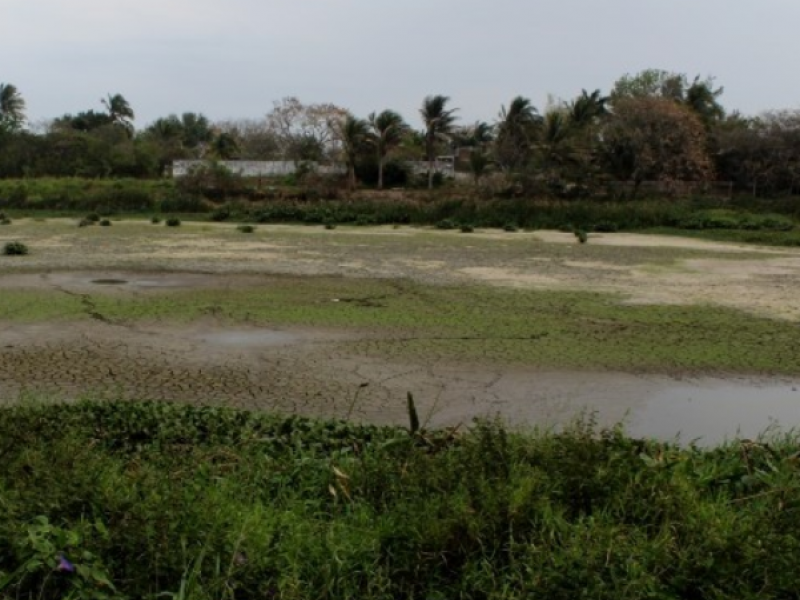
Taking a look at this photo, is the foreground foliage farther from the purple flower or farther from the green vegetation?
the green vegetation

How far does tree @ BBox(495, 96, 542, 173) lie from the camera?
35969 mm

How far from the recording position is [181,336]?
911 cm

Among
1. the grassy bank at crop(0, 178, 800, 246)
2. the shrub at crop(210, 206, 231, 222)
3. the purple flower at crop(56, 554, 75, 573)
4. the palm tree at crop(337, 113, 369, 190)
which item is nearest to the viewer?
the purple flower at crop(56, 554, 75, 573)

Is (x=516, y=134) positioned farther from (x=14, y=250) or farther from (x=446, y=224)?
(x=14, y=250)

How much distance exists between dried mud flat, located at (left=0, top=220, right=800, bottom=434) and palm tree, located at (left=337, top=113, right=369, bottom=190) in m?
11.9

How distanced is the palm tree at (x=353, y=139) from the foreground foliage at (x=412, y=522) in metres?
33.3

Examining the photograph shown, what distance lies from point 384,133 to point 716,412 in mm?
31594

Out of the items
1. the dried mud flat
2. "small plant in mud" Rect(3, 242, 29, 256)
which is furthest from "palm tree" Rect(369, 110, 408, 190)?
"small plant in mud" Rect(3, 242, 29, 256)

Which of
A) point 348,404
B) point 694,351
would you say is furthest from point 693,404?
point 348,404

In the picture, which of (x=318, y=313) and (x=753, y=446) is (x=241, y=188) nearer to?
(x=318, y=313)

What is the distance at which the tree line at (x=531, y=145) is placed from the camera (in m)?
32.3

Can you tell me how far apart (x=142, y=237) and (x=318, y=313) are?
13.6 m

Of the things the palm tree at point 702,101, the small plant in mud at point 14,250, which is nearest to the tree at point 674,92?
the palm tree at point 702,101

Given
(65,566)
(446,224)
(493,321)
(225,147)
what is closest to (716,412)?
(493,321)
